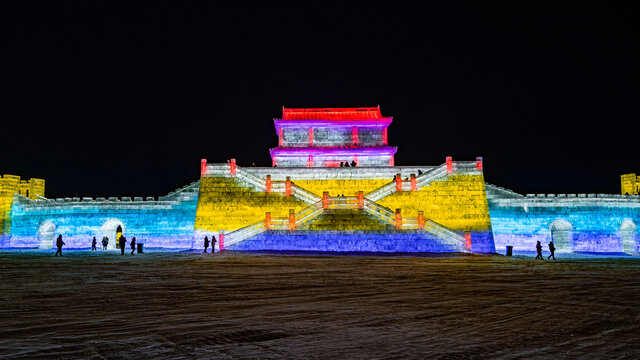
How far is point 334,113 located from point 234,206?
12.3m

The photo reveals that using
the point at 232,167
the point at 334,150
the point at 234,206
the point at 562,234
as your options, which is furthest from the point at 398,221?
the point at 562,234

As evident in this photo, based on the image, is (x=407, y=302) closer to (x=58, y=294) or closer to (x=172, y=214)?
(x=58, y=294)

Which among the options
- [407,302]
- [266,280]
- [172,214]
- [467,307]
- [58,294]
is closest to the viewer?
[467,307]

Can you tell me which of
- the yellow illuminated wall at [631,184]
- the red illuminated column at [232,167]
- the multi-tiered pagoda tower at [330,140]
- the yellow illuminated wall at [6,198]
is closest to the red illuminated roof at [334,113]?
the multi-tiered pagoda tower at [330,140]

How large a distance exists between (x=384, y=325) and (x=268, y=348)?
5.69 feet

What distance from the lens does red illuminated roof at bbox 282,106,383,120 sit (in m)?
34.0

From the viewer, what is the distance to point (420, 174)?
27.1 meters

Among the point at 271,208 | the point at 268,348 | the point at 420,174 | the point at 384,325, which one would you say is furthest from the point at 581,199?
the point at 268,348

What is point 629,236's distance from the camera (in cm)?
2723

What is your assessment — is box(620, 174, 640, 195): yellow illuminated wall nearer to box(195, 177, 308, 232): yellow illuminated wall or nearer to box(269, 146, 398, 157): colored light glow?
box(269, 146, 398, 157): colored light glow

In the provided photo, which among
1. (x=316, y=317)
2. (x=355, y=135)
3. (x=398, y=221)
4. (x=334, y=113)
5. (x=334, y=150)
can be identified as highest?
(x=334, y=113)

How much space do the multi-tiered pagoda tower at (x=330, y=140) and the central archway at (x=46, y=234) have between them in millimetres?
15054

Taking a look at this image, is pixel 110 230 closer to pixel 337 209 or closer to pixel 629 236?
pixel 337 209

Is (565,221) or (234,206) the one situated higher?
(234,206)
